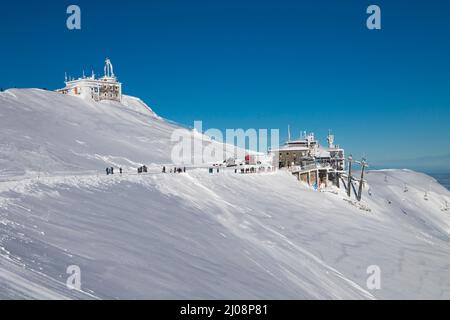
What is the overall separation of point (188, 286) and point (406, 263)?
19717 millimetres

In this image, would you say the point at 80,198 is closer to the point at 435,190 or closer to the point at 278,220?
the point at 278,220

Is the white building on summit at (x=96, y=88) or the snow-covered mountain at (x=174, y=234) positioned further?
the white building on summit at (x=96, y=88)

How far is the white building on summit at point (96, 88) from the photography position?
80.6 meters

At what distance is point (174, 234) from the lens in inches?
848

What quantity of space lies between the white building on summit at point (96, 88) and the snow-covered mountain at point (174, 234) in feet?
89.4

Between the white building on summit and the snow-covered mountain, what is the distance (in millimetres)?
27238

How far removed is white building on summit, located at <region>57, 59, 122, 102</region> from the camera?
80625 millimetres

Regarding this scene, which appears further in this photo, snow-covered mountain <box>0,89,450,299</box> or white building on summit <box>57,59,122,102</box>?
white building on summit <box>57,59,122,102</box>

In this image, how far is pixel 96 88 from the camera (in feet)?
272

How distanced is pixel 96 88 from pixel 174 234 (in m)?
66.6

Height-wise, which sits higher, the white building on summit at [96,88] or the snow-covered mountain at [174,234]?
the white building on summit at [96,88]

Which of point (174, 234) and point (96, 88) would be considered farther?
point (96, 88)

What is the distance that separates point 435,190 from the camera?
2965 inches
